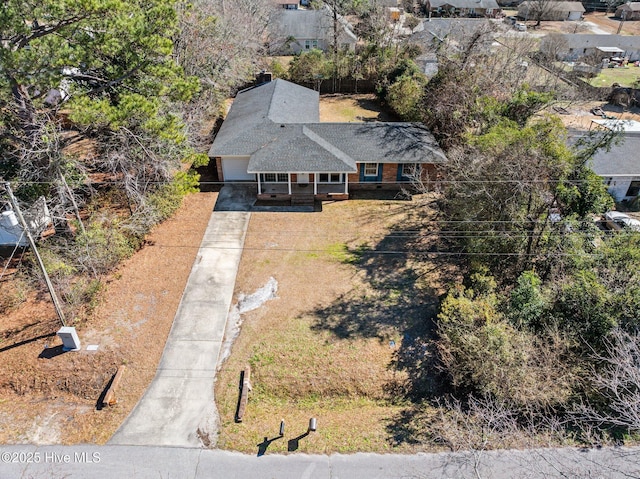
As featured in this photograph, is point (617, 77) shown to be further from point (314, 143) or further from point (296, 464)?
point (296, 464)

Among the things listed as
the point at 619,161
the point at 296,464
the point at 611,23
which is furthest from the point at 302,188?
the point at 611,23

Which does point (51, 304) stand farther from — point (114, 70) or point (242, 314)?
point (114, 70)

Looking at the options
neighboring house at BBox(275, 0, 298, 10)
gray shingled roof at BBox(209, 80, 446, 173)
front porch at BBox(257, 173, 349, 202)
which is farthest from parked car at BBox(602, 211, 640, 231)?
neighboring house at BBox(275, 0, 298, 10)

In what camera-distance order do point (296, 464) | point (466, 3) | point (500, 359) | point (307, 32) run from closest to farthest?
point (296, 464), point (500, 359), point (307, 32), point (466, 3)

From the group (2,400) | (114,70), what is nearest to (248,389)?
(2,400)

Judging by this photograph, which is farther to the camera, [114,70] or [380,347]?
[114,70]

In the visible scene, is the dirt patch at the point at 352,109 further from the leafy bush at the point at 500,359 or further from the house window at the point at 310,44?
the leafy bush at the point at 500,359

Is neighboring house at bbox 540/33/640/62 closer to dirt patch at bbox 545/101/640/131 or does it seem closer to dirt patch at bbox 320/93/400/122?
dirt patch at bbox 545/101/640/131

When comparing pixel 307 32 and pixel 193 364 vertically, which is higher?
pixel 307 32
